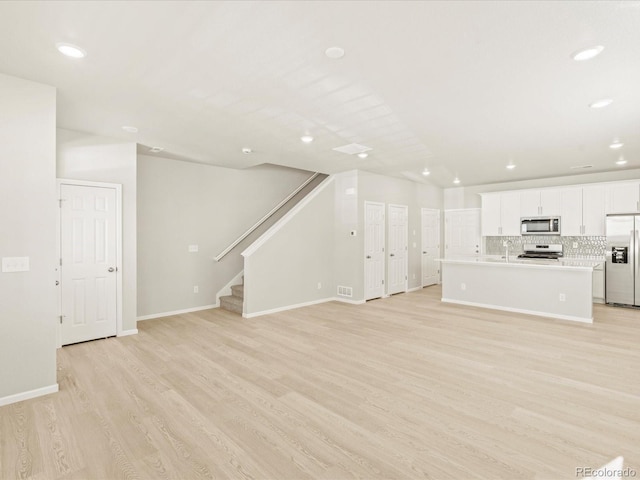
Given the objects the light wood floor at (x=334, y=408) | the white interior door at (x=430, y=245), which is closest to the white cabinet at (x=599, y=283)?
the light wood floor at (x=334, y=408)

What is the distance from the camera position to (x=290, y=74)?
2.79 m

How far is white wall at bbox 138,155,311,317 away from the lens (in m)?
5.64

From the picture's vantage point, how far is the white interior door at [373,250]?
23.0 feet

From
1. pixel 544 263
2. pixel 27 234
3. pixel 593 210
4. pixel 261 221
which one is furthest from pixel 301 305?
pixel 593 210

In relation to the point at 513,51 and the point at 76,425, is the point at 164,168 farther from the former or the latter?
the point at 513,51

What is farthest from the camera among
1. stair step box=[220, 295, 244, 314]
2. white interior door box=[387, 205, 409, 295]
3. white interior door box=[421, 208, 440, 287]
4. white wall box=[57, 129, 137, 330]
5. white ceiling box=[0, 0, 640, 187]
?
white interior door box=[421, 208, 440, 287]

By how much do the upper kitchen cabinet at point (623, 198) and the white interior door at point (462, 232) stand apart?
2787 mm

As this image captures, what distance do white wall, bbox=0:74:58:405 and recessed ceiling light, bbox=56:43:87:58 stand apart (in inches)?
32.7

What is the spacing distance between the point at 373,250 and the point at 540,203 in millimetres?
4141

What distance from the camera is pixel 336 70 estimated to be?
8.91 feet

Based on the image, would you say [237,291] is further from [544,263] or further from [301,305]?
[544,263]

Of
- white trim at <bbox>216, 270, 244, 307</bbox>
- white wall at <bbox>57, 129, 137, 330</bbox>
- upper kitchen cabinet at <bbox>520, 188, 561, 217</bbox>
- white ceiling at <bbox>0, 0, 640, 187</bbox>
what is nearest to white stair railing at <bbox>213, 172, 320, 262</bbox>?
white trim at <bbox>216, 270, 244, 307</bbox>

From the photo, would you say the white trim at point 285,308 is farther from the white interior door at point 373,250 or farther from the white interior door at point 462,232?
the white interior door at point 462,232

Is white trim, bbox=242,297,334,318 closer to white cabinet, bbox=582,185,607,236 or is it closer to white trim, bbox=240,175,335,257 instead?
white trim, bbox=240,175,335,257
